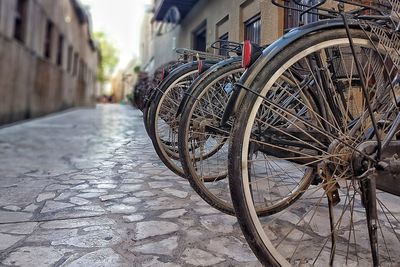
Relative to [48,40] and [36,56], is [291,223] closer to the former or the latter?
[36,56]

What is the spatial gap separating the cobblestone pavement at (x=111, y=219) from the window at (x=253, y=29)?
1.15m

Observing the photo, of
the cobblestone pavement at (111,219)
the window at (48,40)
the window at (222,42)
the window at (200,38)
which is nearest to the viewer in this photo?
the cobblestone pavement at (111,219)

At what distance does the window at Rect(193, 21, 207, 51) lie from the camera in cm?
294

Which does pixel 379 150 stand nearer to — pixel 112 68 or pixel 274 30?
pixel 274 30

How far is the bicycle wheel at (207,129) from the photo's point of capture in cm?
211

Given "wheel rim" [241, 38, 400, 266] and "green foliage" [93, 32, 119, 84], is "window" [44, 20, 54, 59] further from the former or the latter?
"green foliage" [93, 32, 119, 84]

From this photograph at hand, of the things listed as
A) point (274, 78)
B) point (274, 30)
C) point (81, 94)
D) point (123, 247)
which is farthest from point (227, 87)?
point (81, 94)

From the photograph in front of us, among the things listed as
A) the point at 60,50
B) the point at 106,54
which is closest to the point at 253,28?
the point at 60,50

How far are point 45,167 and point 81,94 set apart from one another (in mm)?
19294

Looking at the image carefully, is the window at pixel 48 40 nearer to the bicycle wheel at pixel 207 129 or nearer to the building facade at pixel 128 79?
the building facade at pixel 128 79

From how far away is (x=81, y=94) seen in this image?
21.8 meters

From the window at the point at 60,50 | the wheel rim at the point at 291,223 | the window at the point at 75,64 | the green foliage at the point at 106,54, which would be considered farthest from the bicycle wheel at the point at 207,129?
the green foliage at the point at 106,54

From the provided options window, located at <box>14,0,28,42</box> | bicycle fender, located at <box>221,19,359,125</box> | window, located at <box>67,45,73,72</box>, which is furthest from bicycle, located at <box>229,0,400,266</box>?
window, located at <box>67,45,73,72</box>

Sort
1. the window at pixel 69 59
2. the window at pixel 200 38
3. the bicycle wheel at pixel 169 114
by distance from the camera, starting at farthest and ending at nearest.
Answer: the window at pixel 69 59 < the window at pixel 200 38 < the bicycle wheel at pixel 169 114
